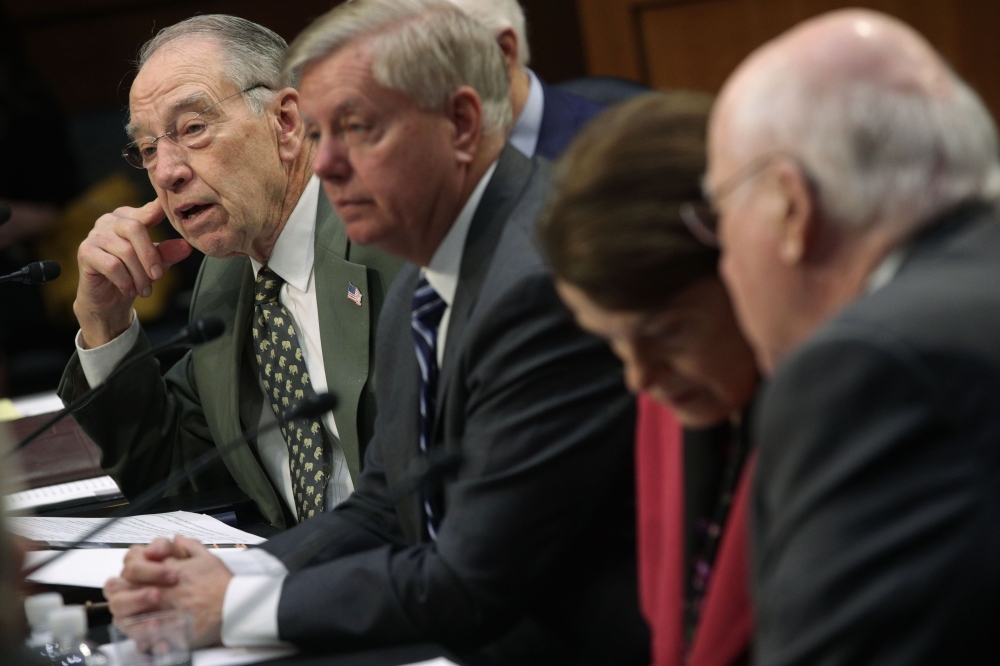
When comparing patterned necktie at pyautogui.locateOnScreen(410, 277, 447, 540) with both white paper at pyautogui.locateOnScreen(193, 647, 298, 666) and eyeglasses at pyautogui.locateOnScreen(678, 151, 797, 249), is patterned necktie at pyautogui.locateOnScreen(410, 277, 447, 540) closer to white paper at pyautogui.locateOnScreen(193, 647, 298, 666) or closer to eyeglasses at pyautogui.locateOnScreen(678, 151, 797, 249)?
white paper at pyautogui.locateOnScreen(193, 647, 298, 666)

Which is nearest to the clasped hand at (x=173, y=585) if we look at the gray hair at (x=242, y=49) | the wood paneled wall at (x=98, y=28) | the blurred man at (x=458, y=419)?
the blurred man at (x=458, y=419)

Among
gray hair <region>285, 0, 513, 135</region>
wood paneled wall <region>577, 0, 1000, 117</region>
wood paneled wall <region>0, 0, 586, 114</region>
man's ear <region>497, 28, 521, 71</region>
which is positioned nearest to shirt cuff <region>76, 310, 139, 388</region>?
man's ear <region>497, 28, 521, 71</region>

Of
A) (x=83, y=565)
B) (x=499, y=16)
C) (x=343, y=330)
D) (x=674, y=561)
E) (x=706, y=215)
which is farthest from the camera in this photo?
(x=499, y=16)

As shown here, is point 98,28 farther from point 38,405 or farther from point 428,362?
point 428,362

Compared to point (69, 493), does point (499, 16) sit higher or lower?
higher

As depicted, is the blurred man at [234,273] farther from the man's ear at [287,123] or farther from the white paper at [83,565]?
the white paper at [83,565]

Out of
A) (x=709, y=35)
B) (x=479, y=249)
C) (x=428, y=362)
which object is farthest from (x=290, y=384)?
(x=709, y=35)

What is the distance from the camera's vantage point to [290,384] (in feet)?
7.97

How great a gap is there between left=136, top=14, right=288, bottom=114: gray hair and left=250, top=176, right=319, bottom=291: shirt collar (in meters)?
0.21

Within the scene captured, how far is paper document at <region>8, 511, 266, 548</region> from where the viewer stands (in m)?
2.09

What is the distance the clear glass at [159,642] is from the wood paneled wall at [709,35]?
4.06 m

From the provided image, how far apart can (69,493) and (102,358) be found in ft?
1.07

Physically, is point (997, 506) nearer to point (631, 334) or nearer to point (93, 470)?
point (631, 334)

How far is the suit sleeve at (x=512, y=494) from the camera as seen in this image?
1.54 metres
